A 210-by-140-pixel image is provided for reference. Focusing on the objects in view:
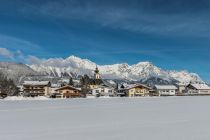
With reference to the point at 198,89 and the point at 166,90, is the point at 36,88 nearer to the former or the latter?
the point at 166,90

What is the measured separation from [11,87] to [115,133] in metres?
115

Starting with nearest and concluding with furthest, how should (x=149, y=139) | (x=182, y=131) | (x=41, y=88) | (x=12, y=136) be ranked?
(x=149, y=139), (x=12, y=136), (x=182, y=131), (x=41, y=88)

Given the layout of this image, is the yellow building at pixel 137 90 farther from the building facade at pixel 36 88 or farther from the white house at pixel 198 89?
the building facade at pixel 36 88

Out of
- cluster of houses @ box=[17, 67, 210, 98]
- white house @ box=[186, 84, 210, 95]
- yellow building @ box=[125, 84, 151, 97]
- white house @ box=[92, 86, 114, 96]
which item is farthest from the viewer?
white house @ box=[186, 84, 210, 95]

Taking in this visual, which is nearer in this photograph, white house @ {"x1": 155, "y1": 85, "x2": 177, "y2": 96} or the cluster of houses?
the cluster of houses

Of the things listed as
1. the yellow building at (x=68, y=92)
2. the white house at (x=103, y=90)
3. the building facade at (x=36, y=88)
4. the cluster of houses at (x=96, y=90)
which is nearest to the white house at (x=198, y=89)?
the cluster of houses at (x=96, y=90)

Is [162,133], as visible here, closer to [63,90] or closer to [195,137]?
[195,137]

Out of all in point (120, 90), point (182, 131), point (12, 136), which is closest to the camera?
point (12, 136)

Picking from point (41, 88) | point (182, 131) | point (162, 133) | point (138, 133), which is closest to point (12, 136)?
point (138, 133)

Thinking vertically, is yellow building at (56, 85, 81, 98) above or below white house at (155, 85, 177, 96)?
below

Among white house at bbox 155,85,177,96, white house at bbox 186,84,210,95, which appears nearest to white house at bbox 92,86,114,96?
white house at bbox 155,85,177,96

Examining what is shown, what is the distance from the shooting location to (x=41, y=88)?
13150 cm

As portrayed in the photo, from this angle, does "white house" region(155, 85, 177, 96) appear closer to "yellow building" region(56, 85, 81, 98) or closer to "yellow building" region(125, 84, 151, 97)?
"yellow building" region(125, 84, 151, 97)

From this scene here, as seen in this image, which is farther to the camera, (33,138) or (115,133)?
(115,133)
